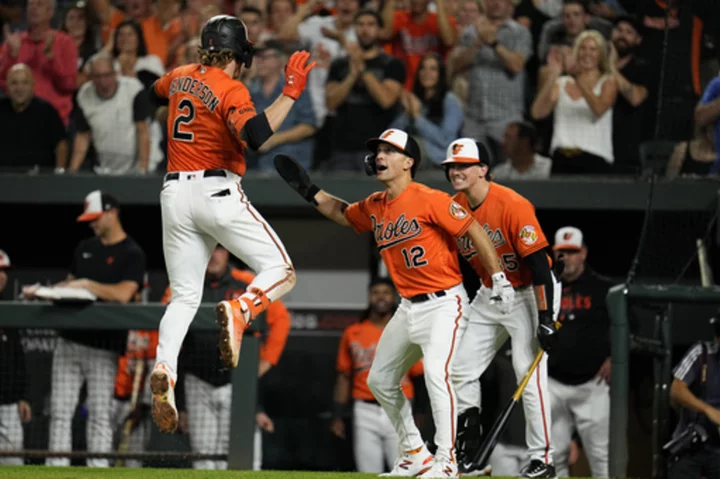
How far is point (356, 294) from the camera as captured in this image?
34.1ft

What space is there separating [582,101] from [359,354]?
8.81 ft

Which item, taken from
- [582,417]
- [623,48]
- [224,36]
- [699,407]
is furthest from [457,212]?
[623,48]

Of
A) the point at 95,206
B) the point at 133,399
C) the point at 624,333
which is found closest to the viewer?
the point at 624,333

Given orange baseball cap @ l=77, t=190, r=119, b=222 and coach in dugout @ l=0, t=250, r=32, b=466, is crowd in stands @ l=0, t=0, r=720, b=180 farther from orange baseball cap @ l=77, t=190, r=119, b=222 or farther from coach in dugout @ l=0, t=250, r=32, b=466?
coach in dugout @ l=0, t=250, r=32, b=466

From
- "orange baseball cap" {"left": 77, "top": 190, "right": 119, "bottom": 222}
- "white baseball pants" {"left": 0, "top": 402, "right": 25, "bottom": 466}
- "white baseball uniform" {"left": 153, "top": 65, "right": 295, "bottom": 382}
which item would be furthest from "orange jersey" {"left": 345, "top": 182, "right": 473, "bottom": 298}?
"white baseball pants" {"left": 0, "top": 402, "right": 25, "bottom": 466}

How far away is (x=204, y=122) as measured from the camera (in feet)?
18.6

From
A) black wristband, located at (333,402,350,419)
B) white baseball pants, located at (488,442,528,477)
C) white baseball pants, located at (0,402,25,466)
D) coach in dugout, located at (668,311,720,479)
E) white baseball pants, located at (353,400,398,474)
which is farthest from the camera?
black wristband, located at (333,402,350,419)

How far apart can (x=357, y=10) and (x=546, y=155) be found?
2.04 meters

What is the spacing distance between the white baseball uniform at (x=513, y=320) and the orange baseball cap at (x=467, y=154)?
246 mm

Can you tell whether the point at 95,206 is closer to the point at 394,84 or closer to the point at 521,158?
the point at 394,84

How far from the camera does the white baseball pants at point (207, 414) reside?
7.71 m

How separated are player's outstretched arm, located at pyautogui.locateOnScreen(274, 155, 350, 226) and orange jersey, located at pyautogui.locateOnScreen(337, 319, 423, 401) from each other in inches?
103

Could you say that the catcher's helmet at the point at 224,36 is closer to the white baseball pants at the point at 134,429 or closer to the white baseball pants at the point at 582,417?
the white baseball pants at the point at 134,429

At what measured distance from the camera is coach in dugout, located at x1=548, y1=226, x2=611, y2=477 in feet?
27.7
